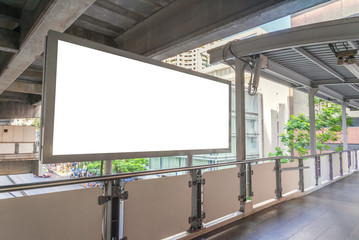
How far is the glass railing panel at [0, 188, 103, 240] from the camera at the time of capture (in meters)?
1.52

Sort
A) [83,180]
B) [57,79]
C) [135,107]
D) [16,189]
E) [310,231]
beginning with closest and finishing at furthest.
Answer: [16,189] → [83,180] → [57,79] → [135,107] → [310,231]

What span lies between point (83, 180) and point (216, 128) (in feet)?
7.96

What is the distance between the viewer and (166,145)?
3094 millimetres

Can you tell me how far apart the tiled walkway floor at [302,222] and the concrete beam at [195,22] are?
232 cm

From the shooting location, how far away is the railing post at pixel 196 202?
281 centimetres

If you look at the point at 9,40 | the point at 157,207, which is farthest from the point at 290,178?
the point at 9,40

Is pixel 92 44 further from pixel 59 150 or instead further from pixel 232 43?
pixel 232 43

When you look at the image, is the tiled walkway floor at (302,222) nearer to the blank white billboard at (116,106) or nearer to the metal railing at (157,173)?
the metal railing at (157,173)

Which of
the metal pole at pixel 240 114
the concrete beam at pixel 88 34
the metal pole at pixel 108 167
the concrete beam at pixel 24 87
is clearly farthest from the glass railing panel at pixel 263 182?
the concrete beam at pixel 24 87

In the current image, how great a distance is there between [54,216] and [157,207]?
98cm

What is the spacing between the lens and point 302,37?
3.29 metres

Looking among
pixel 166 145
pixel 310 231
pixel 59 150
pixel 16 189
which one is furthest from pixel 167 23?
pixel 310 231

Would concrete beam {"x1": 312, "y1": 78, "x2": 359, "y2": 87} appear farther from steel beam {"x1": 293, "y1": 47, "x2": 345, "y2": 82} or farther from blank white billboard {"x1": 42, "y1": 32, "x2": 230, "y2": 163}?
blank white billboard {"x1": 42, "y1": 32, "x2": 230, "y2": 163}

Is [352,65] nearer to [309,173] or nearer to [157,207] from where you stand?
[309,173]
